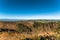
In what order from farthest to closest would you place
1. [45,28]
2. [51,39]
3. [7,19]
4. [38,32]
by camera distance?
[7,19], [45,28], [38,32], [51,39]

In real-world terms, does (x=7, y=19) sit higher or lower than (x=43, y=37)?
higher

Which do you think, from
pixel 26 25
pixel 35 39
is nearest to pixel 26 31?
pixel 26 25

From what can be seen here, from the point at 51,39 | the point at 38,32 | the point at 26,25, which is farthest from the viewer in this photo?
the point at 26,25

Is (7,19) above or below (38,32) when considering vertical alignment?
above

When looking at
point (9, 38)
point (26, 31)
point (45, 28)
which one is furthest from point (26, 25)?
point (9, 38)

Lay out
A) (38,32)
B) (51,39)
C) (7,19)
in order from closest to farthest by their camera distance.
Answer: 1. (51,39)
2. (38,32)
3. (7,19)

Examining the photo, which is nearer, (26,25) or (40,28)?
(40,28)

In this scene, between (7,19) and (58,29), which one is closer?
(58,29)

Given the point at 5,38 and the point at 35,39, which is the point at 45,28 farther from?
the point at 5,38

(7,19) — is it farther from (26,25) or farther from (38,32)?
(38,32)
